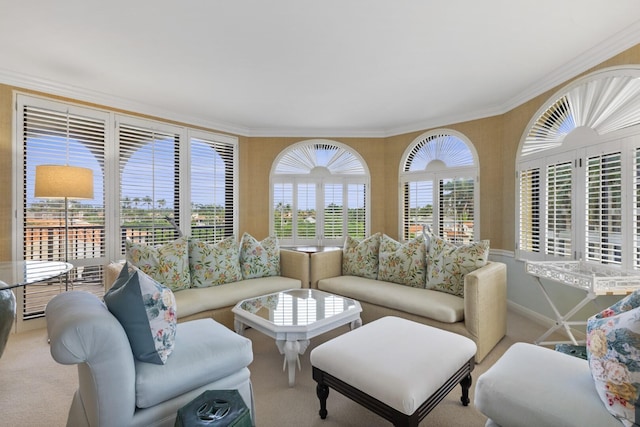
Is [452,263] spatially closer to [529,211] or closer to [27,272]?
[529,211]

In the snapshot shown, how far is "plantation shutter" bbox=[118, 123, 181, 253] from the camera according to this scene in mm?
3812

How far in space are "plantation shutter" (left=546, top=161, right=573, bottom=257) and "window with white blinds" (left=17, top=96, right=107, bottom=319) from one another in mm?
4981

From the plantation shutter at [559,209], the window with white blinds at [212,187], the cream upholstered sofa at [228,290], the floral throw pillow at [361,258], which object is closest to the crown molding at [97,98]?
the window with white blinds at [212,187]

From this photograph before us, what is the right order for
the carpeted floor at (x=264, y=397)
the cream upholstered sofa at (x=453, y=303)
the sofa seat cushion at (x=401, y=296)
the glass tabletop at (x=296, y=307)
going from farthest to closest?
the sofa seat cushion at (x=401, y=296) < the cream upholstered sofa at (x=453, y=303) < the glass tabletop at (x=296, y=307) < the carpeted floor at (x=264, y=397)

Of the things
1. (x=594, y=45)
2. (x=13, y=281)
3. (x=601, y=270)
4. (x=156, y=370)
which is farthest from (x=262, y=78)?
Result: (x=601, y=270)

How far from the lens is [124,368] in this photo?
129 centimetres

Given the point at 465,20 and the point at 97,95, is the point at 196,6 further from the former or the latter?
the point at 97,95

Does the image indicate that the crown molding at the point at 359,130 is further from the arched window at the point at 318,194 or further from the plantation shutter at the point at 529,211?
the plantation shutter at the point at 529,211

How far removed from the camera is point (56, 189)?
2.79 meters

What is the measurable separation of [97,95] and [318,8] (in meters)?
2.94

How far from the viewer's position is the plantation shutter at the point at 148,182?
3812mm

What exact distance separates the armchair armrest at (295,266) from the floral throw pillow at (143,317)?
81.7 inches

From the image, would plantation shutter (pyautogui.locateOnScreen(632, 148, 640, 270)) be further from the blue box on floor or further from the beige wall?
the blue box on floor

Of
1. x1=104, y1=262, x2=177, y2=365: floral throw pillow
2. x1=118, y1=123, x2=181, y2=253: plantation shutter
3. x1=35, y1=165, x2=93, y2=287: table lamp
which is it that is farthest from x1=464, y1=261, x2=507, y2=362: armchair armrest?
x1=118, y1=123, x2=181, y2=253: plantation shutter
